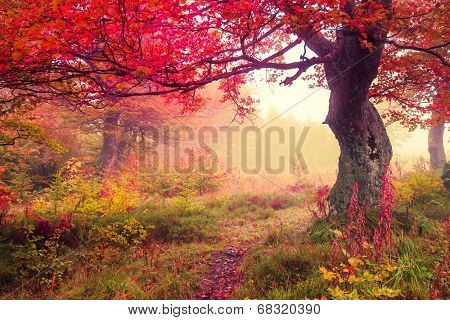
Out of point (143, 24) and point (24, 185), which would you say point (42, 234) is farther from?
point (24, 185)

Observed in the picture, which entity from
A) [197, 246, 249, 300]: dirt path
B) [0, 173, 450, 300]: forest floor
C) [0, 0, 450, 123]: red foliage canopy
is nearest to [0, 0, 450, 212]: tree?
[0, 0, 450, 123]: red foliage canopy

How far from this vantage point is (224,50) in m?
5.84

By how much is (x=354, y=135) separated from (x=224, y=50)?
3502 millimetres

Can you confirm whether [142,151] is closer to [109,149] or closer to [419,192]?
[109,149]

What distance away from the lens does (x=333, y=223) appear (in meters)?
5.69

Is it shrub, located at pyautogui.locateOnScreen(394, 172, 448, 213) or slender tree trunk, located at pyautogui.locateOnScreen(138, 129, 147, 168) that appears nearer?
shrub, located at pyautogui.locateOnScreen(394, 172, 448, 213)

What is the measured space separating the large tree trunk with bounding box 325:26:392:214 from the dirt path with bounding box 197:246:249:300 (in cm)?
254

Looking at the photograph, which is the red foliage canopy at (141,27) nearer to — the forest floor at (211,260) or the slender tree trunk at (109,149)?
the forest floor at (211,260)

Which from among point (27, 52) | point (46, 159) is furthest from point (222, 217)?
point (46, 159)

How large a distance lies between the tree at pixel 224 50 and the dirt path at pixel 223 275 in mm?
2605

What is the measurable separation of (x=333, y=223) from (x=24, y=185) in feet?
35.3

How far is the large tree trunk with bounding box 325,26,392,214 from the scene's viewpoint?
20.8ft

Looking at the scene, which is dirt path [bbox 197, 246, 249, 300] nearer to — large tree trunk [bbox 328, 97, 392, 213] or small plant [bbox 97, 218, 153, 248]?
small plant [bbox 97, 218, 153, 248]

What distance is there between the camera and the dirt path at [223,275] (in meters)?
4.46
